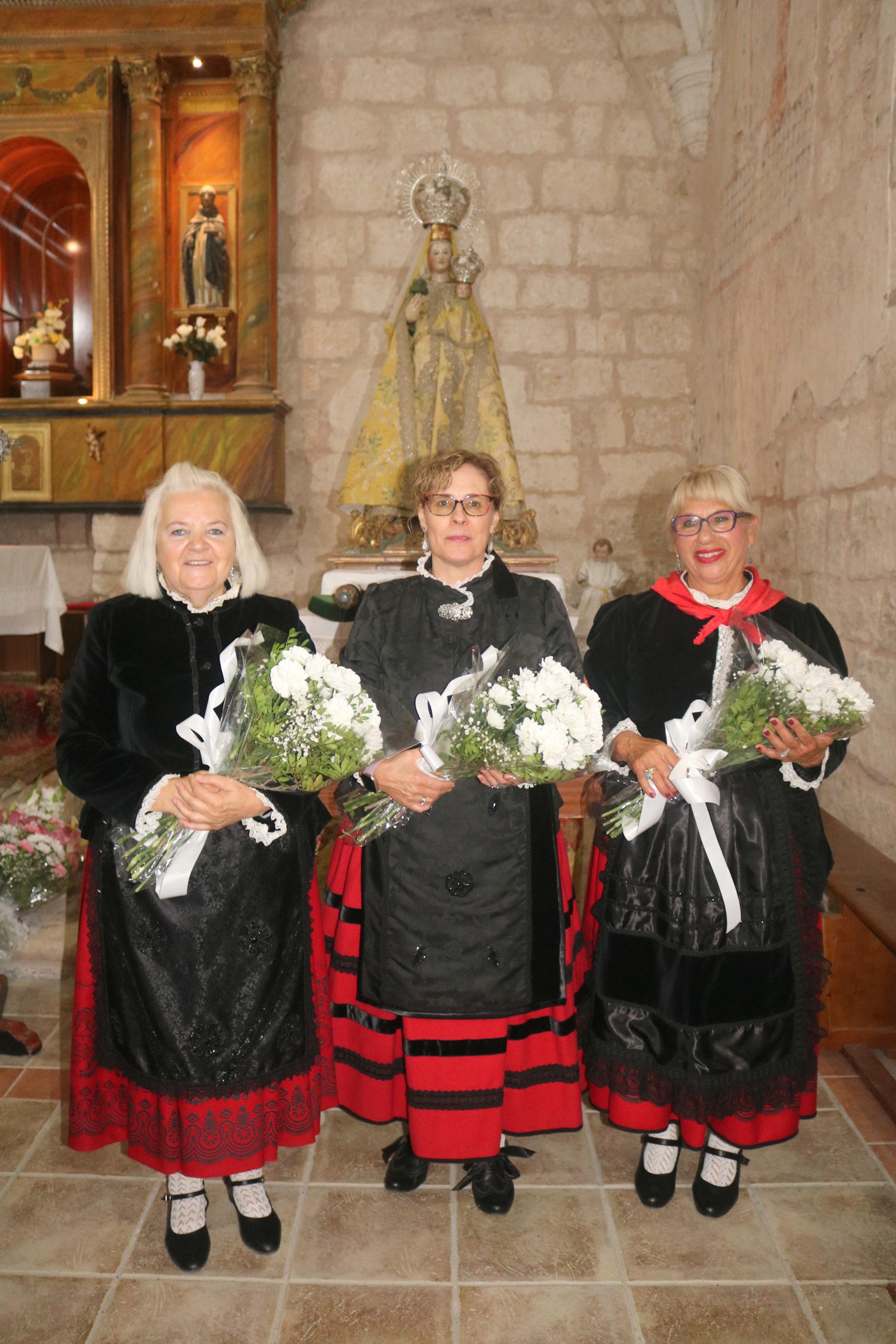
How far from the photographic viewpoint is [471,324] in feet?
17.4

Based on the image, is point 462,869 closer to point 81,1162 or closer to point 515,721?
point 515,721

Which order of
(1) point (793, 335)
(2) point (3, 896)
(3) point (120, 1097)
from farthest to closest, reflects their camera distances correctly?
(1) point (793, 335) < (2) point (3, 896) < (3) point (120, 1097)

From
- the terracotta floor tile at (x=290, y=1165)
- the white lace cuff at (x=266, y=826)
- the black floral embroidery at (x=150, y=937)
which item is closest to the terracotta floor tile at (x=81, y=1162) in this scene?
the terracotta floor tile at (x=290, y=1165)

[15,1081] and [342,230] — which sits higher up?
[342,230]

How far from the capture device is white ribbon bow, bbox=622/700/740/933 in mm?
2061

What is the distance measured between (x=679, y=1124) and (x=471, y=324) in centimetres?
429

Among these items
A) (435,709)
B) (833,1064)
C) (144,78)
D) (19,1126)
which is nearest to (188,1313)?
(19,1126)

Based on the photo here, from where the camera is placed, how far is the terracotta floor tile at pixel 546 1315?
1.92 meters

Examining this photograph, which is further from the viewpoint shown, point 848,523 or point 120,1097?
point 848,523

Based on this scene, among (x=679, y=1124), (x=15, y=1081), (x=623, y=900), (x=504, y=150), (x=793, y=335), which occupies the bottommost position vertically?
(x=15, y=1081)

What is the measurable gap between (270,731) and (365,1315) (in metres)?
1.25

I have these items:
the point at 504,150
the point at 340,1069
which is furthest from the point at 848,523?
the point at 504,150

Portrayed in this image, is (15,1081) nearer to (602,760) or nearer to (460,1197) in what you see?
(460,1197)

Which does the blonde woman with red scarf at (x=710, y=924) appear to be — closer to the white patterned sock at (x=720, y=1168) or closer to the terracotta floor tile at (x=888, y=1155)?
the white patterned sock at (x=720, y=1168)
